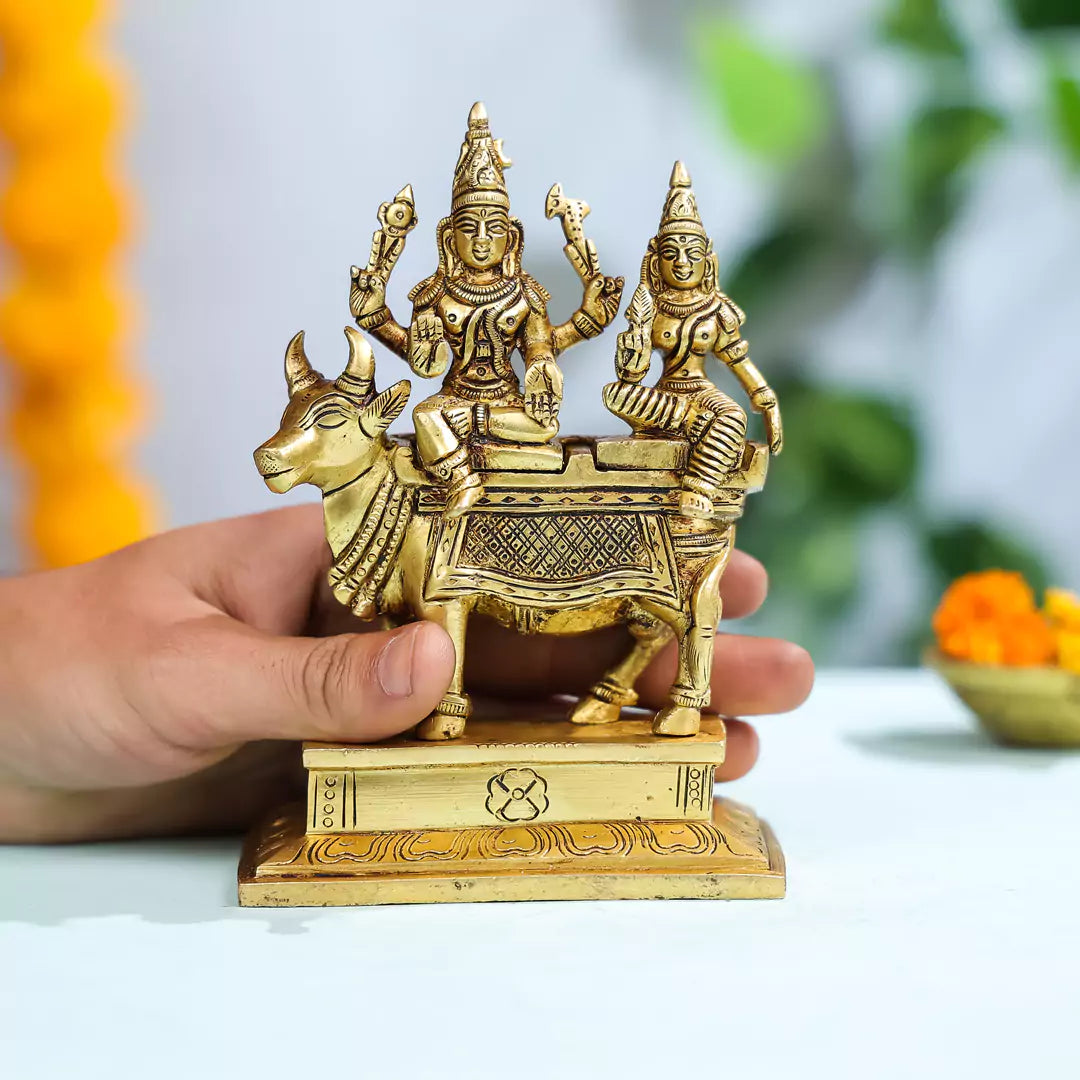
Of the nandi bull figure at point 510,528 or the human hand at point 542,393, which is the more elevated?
the human hand at point 542,393

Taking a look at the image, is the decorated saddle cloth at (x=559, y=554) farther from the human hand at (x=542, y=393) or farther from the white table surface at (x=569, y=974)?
the white table surface at (x=569, y=974)

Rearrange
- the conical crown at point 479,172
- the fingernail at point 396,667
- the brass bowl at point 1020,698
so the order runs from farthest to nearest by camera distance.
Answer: the brass bowl at point 1020,698 → the conical crown at point 479,172 → the fingernail at point 396,667

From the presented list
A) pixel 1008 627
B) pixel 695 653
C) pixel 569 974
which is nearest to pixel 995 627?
pixel 1008 627

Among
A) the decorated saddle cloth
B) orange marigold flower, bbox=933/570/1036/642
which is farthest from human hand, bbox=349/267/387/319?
orange marigold flower, bbox=933/570/1036/642

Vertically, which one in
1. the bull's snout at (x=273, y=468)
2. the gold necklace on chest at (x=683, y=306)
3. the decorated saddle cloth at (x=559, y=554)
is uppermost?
the gold necklace on chest at (x=683, y=306)

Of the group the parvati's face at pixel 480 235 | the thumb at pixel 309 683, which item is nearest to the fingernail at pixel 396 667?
the thumb at pixel 309 683

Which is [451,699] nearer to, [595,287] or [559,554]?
[559,554]

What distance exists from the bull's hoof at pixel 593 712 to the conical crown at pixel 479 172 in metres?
0.53

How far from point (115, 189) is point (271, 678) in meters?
2.25

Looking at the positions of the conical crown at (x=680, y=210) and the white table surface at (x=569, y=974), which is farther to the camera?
the conical crown at (x=680, y=210)

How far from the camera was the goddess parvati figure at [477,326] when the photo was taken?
1340mm

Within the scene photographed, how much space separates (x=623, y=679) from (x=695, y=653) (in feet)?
0.36

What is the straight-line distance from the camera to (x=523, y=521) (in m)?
1.38

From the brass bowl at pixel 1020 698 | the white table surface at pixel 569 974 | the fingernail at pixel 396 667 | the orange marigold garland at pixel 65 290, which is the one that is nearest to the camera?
the white table surface at pixel 569 974
